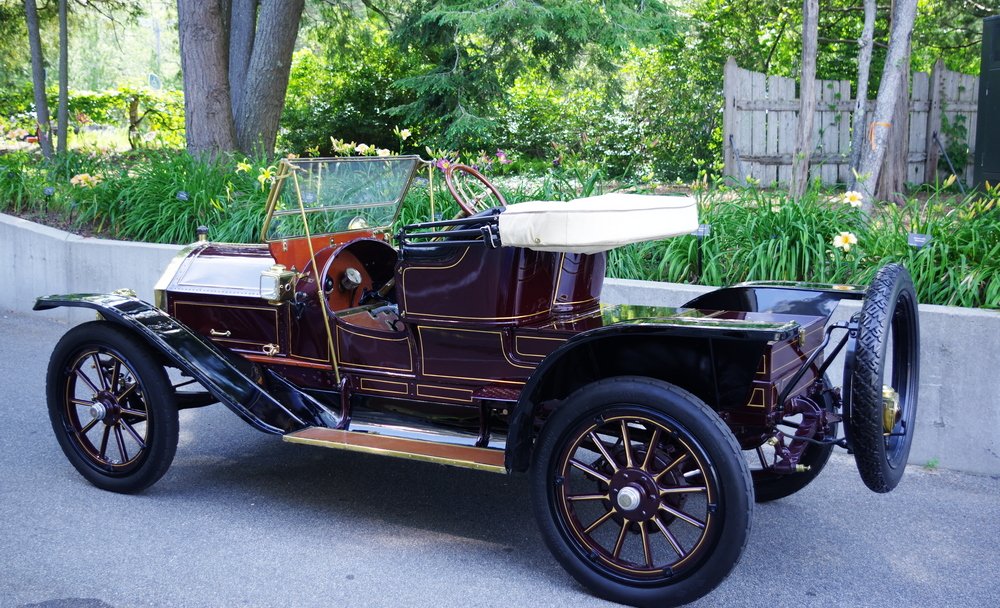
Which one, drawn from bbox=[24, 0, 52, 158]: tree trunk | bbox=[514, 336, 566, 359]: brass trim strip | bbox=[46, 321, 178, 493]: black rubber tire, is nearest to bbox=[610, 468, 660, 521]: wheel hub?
bbox=[514, 336, 566, 359]: brass trim strip

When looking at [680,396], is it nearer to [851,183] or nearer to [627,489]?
[627,489]

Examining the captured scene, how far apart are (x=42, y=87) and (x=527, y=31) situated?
612cm

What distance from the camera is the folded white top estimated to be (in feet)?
10.5

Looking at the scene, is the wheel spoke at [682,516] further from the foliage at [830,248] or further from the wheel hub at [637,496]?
the foliage at [830,248]

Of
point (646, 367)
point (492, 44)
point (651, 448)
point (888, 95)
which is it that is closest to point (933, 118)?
point (888, 95)

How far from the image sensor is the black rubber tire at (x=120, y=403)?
3.93m

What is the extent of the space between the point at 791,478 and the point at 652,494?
3.80ft

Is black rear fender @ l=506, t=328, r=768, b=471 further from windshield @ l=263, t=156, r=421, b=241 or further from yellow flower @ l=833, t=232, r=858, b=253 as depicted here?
yellow flower @ l=833, t=232, r=858, b=253

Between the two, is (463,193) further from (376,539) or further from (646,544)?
(646,544)

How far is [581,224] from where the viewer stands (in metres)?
3.19

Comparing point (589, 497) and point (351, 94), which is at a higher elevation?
point (351, 94)

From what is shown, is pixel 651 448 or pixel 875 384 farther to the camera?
pixel 651 448

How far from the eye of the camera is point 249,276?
420cm

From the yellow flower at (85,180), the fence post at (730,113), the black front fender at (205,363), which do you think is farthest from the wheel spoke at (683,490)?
the fence post at (730,113)
